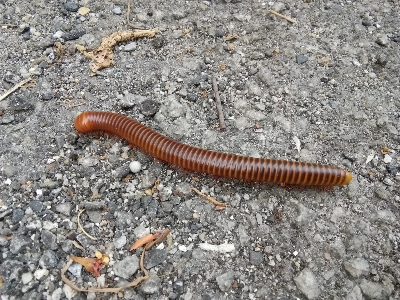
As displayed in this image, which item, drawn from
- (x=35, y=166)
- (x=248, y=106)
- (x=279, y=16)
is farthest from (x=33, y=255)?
(x=279, y=16)

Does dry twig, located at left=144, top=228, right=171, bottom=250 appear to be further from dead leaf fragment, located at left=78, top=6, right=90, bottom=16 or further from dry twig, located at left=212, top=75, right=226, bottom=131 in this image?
dead leaf fragment, located at left=78, top=6, right=90, bottom=16

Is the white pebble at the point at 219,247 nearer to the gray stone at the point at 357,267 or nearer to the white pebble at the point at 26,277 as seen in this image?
the gray stone at the point at 357,267

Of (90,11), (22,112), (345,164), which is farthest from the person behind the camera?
(90,11)

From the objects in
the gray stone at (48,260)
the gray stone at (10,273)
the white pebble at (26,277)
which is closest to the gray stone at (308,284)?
the gray stone at (48,260)

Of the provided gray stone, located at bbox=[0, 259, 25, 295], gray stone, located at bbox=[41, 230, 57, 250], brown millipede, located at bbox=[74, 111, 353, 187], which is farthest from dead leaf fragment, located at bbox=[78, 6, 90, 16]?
gray stone, located at bbox=[0, 259, 25, 295]

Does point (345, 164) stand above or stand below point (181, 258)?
above

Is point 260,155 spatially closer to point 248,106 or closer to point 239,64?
point 248,106

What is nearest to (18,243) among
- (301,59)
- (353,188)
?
(353,188)
